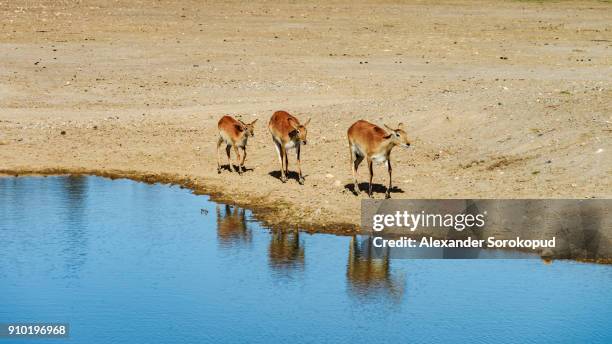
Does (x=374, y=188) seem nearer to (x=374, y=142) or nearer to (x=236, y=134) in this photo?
(x=374, y=142)

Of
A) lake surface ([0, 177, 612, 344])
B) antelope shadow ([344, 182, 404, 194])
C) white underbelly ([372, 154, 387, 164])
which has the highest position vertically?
white underbelly ([372, 154, 387, 164])

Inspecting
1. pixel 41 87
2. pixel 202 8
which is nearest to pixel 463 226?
pixel 41 87

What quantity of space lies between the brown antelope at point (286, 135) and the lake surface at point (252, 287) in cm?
270

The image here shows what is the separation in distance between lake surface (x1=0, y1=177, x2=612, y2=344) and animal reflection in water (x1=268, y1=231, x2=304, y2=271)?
23 mm

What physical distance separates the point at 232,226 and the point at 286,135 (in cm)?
374

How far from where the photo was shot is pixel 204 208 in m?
20.5

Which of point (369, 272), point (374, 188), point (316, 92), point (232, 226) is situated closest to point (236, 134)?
point (374, 188)

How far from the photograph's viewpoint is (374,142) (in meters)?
20.4

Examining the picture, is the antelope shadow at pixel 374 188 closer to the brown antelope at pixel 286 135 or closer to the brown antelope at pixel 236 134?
the brown antelope at pixel 286 135

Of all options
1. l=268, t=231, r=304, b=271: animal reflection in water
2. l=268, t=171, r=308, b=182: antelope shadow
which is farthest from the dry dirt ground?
l=268, t=231, r=304, b=271: animal reflection in water

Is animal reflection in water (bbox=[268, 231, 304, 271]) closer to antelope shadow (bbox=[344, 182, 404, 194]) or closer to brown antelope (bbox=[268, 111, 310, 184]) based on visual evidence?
antelope shadow (bbox=[344, 182, 404, 194])

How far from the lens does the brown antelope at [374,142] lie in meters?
20.0

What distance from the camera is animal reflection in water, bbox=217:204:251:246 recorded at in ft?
59.0

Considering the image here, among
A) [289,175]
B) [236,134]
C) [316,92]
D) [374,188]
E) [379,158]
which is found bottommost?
[374,188]
